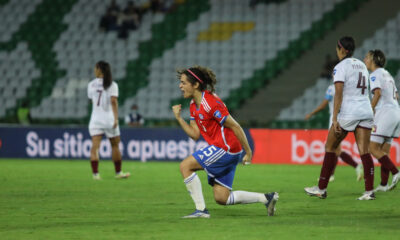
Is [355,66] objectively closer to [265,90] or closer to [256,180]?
[256,180]

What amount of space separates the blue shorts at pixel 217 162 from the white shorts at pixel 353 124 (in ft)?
7.15

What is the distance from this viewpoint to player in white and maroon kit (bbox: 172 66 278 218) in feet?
25.0

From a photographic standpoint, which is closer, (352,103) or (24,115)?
Answer: (352,103)

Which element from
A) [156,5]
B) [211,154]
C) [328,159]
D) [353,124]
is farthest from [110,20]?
[211,154]

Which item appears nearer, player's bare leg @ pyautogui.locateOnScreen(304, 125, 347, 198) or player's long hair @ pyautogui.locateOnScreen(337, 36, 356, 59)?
player's long hair @ pyautogui.locateOnScreen(337, 36, 356, 59)

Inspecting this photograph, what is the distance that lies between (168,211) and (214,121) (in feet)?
4.28

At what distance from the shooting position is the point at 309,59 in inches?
949

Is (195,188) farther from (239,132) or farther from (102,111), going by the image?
(102,111)

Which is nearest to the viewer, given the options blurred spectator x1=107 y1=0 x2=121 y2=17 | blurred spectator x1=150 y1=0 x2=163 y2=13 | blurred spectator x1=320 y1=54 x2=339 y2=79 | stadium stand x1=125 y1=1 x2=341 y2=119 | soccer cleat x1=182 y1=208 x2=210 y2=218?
soccer cleat x1=182 y1=208 x2=210 y2=218

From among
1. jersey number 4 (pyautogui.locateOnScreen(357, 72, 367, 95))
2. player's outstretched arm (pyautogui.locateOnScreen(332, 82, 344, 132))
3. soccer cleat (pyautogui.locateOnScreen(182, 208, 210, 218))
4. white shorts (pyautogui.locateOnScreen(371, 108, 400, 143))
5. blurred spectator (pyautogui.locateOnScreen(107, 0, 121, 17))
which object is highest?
blurred spectator (pyautogui.locateOnScreen(107, 0, 121, 17))

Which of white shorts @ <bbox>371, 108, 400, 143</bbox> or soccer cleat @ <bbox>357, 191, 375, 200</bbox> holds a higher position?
white shorts @ <bbox>371, 108, 400, 143</bbox>

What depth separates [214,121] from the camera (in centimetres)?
770

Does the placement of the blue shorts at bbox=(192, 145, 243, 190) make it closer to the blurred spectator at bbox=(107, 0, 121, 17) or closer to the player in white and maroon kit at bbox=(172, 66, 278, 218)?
the player in white and maroon kit at bbox=(172, 66, 278, 218)

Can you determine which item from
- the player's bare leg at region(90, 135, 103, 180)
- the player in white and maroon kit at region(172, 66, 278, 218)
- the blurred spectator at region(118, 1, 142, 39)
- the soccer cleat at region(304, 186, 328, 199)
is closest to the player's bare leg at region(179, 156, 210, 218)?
the player in white and maroon kit at region(172, 66, 278, 218)
